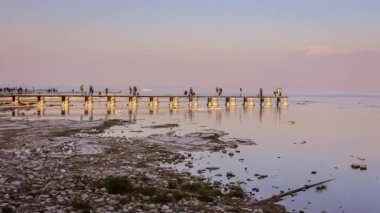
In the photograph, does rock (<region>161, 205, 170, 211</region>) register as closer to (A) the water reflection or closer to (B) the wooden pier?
(A) the water reflection

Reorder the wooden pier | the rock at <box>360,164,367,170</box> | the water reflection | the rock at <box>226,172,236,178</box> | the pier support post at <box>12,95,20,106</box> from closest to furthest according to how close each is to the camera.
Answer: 1. the rock at <box>226,172,236,178</box>
2. the rock at <box>360,164,367,170</box>
3. the water reflection
4. the wooden pier
5. the pier support post at <box>12,95,20,106</box>

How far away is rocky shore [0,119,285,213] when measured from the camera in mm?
14180

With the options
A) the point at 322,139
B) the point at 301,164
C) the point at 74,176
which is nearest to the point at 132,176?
the point at 74,176

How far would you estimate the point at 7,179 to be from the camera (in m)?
16.5

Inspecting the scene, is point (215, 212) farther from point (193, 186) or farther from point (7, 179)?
point (7, 179)

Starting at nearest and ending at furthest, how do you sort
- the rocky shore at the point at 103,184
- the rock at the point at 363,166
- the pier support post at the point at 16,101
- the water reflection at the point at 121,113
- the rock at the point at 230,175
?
the rocky shore at the point at 103,184
the rock at the point at 230,175
the rock at the point at 363,166
the water reflection at the point at 121,113
the pier support post at the point at 16,101

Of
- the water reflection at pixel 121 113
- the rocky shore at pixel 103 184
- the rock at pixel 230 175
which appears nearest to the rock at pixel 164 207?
the rocky shore at pixel 103 184

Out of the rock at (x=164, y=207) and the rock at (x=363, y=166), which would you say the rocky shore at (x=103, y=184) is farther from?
the rock at (x=363, y=166)

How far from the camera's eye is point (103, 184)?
16.2m

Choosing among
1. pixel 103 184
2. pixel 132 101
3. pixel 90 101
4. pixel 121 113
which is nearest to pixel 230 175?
pixel 103 184

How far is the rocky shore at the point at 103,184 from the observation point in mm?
14180

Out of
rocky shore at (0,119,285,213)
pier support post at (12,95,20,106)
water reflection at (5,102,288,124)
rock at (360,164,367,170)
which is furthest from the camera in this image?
pier support post at (12,95,20,106)

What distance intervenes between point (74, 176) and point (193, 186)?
15.9ft

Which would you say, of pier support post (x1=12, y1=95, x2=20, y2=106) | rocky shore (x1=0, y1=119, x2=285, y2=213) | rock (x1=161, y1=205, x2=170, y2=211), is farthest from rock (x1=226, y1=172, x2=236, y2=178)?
pier support post (x1=12, y1=95, x2=20, y2=106)
